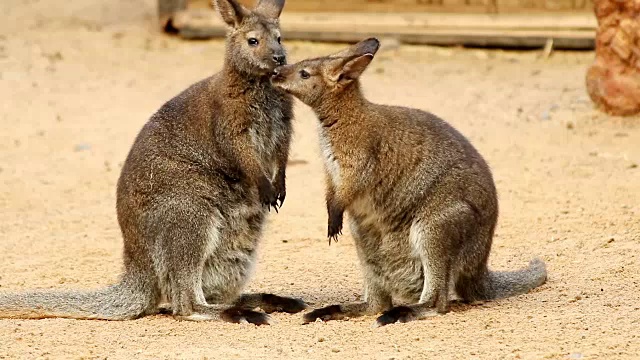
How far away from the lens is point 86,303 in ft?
23.2

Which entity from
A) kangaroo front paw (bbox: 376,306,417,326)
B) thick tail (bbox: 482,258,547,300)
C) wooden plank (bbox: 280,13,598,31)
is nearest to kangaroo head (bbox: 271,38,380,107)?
kangaroo front paw (bbox: 376,306,417,326)

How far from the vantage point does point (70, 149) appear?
39.3ft

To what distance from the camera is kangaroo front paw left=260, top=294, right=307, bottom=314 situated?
7160mm

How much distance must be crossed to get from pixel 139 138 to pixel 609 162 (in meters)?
4.60

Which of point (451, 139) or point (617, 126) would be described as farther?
point (617, 126)

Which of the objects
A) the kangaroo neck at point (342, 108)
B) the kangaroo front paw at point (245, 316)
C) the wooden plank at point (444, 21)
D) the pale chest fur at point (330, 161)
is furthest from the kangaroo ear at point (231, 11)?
the wooden plank at point (444, 21)

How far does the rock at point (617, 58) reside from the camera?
11164 millimetres

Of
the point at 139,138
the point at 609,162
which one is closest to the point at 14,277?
the point at 139,138

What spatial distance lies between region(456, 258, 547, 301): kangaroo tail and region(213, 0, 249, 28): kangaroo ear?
7.08 ft

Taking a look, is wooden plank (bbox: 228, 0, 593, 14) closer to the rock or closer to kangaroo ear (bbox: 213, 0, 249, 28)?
the rock

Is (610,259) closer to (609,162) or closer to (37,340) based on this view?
(609,162)

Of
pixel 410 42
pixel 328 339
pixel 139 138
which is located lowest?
pixel 328 339

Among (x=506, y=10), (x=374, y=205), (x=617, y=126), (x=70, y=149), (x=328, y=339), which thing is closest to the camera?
(x=328, y=339)

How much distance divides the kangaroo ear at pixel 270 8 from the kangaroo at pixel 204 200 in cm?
20
